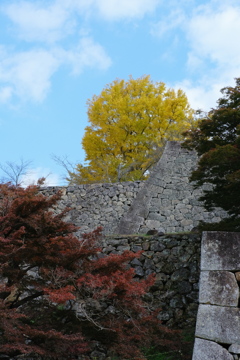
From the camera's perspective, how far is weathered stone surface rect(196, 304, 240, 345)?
15.6ft

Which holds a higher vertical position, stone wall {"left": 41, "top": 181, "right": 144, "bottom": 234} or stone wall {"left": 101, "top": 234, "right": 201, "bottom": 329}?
stone wall {"left": 41, "top": 181, "right": 144, "bottom": 234}

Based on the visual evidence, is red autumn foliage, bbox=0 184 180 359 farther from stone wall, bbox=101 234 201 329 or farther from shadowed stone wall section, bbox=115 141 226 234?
shadowed stone wall section, bbox=115 141 226 234

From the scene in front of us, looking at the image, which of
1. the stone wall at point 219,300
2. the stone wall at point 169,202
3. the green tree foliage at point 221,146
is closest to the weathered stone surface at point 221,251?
the stone wall at point 219,300

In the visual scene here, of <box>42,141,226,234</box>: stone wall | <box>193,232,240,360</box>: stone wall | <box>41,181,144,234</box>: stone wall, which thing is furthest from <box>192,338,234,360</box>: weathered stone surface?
<box>41,181,144,234</box>: stone wall

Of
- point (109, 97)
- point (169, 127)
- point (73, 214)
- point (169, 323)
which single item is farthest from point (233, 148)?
point (109, 97)

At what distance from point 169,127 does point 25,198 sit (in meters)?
15.7

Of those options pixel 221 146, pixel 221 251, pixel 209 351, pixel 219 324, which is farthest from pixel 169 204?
pixel 209 351

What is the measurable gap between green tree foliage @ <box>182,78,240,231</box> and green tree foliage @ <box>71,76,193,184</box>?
1105cm

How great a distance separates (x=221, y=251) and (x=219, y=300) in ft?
1.94

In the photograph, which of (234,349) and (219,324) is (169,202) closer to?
(219,324)

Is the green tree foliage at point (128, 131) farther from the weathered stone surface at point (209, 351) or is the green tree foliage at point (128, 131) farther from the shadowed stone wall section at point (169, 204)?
the weathered stone surface at point (209, 351)

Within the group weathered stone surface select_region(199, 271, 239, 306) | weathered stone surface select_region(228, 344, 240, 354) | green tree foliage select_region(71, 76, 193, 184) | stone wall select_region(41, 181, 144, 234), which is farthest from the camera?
green tree foliage select_region(71, 76, 193, 184)

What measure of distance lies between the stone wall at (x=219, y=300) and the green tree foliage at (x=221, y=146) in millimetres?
2377

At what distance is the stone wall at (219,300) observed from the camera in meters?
4.76
